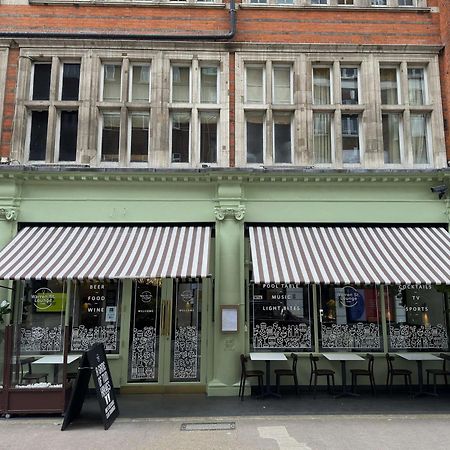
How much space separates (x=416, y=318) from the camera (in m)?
10.5

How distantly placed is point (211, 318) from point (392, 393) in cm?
449

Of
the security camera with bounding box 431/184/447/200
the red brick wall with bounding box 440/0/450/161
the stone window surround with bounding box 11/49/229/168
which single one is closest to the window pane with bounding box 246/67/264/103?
the stone window surround with bounding box 11/49/229/168

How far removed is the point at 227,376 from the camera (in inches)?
382

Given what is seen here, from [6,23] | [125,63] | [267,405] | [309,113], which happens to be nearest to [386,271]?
[267,405]

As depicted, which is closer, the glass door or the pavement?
the pavement

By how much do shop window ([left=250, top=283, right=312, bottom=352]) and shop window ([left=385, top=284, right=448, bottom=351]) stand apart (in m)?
2.07

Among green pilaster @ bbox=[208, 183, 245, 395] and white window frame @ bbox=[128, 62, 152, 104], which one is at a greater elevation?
white window frame @ bbox=[128, 62, 152, 104]

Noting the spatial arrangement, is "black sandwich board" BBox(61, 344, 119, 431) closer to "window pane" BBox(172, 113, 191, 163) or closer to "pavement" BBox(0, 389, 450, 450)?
"pavement" BBox(0, 389, 450, 450)

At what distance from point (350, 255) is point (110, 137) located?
6.64 meters

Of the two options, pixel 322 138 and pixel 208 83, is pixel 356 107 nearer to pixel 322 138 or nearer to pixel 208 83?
pixel 322 138

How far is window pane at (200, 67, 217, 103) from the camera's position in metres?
11.3

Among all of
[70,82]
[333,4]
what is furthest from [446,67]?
[70,82]

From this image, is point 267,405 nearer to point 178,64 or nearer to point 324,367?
point 324,367

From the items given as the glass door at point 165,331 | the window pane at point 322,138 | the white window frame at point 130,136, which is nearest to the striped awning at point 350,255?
the window pane at point 322,138
